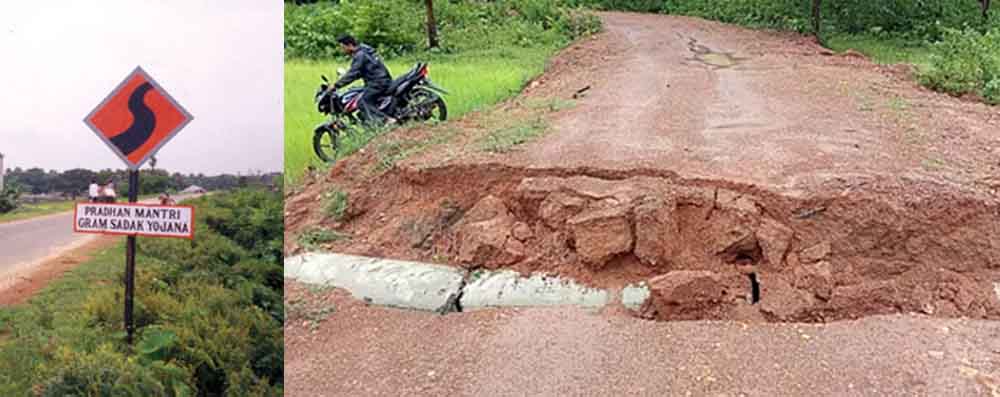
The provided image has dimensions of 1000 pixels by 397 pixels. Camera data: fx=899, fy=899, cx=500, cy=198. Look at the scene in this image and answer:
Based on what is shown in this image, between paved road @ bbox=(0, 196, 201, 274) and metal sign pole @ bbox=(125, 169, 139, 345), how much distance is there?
0.13m

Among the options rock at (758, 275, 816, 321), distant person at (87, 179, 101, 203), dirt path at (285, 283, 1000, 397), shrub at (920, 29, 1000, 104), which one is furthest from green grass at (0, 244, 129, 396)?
shrub at (920, 29, 1000, 104)

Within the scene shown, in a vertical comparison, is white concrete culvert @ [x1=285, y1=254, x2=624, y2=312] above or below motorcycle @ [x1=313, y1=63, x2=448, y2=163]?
below

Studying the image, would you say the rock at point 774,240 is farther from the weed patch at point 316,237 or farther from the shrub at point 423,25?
the shrub at point 423,25

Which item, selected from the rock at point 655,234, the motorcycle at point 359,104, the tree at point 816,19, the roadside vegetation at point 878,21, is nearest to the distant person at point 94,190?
the rock at point 655,234

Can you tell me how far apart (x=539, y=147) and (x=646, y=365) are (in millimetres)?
2955

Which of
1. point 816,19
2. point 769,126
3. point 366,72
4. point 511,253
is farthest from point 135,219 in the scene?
A: point 816,19

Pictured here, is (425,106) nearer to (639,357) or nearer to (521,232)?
(521,232)

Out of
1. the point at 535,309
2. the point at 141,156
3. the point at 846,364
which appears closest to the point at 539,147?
the point at 535,309

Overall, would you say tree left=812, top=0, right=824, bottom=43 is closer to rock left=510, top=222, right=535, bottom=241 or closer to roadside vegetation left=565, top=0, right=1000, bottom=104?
roadside vegetation left=565, top=0, right=1000, bottom=104

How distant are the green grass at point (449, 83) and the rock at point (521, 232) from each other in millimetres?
2301

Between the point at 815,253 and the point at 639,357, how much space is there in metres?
1.44

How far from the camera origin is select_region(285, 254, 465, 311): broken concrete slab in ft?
16.5

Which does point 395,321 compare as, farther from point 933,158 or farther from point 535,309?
point 933,158

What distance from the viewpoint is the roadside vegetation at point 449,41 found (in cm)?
1024
